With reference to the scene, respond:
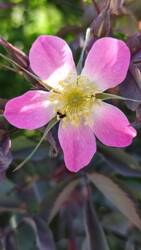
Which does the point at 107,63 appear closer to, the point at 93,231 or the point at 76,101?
the point at 76,101

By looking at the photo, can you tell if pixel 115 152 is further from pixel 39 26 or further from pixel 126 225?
pixel 39 26

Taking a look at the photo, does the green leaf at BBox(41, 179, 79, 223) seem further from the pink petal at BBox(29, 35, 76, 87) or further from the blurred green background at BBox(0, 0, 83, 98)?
the pink petal at BBox(29, 35, 76, 87)

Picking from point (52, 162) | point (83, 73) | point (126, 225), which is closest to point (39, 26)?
point (52, 162)

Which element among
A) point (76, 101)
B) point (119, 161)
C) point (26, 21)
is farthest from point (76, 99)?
point (26, 21)

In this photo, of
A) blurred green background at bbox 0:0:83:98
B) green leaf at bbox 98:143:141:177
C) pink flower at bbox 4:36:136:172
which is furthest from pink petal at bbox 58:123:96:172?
blurred green background at bbox 0:0:83:98

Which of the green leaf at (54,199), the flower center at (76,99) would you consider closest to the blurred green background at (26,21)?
the green leaf at (54,199)

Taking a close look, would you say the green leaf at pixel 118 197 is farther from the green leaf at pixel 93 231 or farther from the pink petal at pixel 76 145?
the pink petal at pixel 76 145
